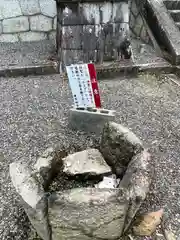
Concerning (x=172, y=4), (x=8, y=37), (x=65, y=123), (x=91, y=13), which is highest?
(x=172, y=4)

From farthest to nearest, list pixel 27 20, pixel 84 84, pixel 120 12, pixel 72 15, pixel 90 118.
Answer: pixel 27 20 → pixel 120 12 → pixel 72 15 → pixel 90 118 → pixel 84 84

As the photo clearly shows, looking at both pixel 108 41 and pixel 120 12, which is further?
pixel 108 41

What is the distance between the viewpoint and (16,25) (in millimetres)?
5406

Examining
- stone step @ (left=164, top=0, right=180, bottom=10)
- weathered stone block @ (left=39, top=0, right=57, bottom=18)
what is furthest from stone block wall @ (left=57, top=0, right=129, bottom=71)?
stone step @ (left=164, top=0, right=180, bottom=10)

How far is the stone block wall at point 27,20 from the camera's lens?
527cm

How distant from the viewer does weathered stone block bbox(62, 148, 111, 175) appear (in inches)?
118

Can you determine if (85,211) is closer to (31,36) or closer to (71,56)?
(71,56)

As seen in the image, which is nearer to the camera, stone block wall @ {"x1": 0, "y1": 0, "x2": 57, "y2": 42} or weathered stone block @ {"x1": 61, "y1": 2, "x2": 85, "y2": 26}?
weathered stone block @ {"x1": 61, "y1": 2, "x2": 85, "y2": 26}

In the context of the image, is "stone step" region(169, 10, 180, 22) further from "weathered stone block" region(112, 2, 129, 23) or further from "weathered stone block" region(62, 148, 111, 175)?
"weathered stone block" region(62, 148, 111, 175)

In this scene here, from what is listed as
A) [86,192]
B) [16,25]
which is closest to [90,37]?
[16,25]

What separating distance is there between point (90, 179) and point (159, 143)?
101 centimetres

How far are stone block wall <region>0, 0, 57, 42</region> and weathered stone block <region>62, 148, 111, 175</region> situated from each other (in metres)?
3.02

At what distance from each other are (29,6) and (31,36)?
1.59 feet

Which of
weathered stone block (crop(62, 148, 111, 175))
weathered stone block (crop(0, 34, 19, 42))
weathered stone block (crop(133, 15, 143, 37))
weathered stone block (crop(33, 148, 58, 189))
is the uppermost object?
weathered stone block (crop(133, 15, 143, 37))
